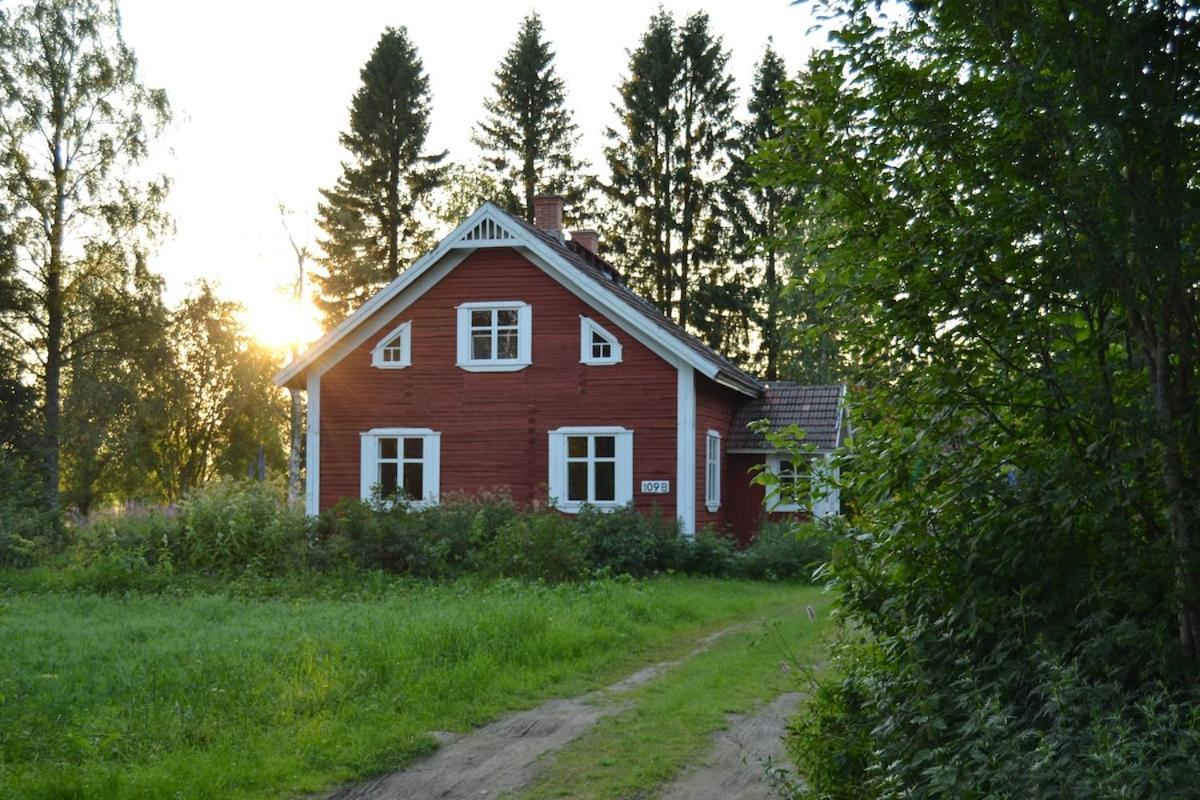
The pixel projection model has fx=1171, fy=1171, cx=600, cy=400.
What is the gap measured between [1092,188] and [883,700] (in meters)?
2.42

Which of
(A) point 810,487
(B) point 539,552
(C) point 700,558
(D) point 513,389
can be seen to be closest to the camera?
(A) point 810,487

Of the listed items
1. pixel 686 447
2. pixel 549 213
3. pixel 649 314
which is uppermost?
pixel 549 213

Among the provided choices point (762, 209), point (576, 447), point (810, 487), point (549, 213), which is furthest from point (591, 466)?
point (762, 209)

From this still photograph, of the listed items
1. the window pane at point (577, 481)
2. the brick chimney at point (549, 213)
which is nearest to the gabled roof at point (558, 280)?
the window pane at point (577, 481)

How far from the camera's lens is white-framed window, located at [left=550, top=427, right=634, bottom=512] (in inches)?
965

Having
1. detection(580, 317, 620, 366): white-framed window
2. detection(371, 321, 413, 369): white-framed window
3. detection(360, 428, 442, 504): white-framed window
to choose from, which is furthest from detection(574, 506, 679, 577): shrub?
detection(371, 321, 413, 369): white-framed window

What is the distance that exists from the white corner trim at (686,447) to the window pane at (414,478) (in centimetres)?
579

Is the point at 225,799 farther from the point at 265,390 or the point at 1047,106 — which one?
the point at 265,390

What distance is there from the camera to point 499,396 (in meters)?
25.4

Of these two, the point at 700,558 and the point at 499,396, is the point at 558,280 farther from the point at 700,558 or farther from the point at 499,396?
the point at 700,558

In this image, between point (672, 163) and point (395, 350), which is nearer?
point (395, 350)

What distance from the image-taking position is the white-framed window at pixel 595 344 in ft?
81.3

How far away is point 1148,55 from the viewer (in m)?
4.58

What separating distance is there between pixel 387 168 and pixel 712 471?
23002 mm
